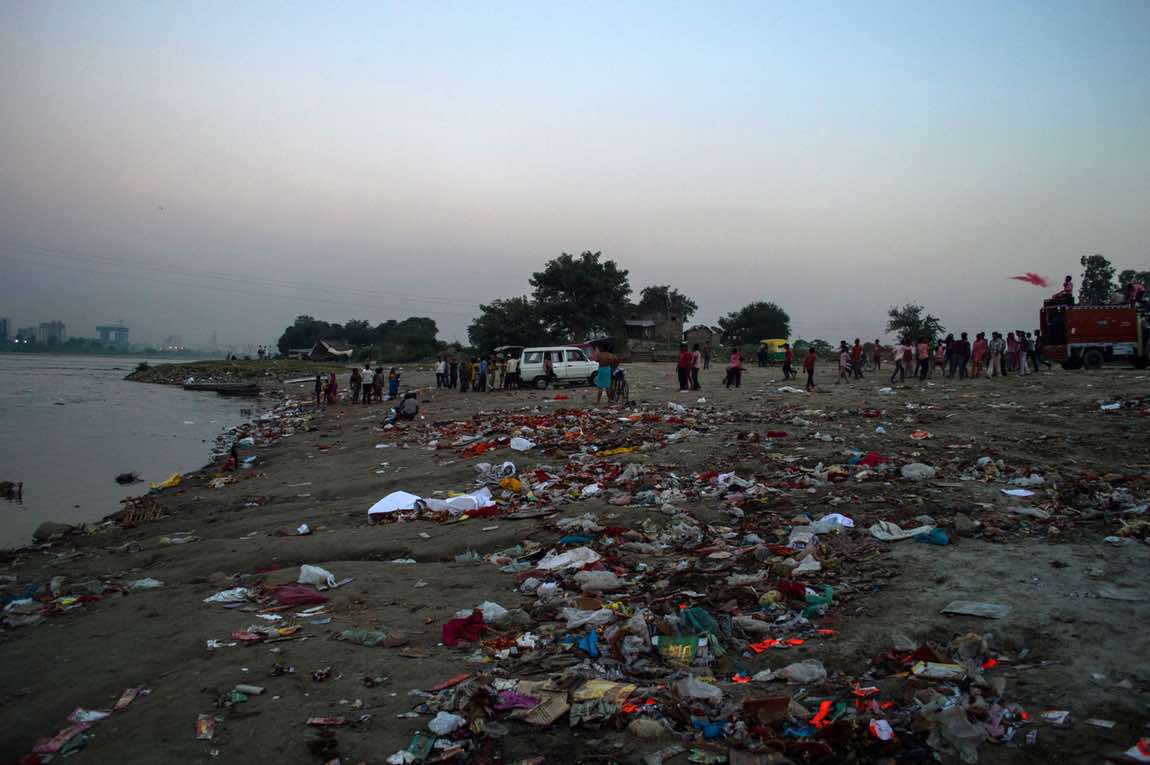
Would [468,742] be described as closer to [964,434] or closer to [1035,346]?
[964,434]

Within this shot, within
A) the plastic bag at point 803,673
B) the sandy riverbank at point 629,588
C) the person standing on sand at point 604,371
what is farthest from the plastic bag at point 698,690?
the person standing on sand at point 604,371

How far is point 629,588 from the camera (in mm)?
4922

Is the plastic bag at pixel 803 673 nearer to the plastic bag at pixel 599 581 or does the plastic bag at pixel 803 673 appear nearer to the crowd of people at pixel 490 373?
the plastic bag at pixel 599 581

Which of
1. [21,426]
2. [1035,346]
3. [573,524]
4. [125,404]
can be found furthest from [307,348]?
[573,524]

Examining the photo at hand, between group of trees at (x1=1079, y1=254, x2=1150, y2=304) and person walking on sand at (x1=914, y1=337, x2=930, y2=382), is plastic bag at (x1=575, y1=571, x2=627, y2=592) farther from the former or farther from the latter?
group of trees at (x1=1079, y1=254, x2=1150, y2=304)

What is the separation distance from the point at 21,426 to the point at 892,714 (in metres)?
26.1

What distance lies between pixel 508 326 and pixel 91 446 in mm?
26784

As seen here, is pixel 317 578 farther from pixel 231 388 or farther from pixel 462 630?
pixel 231 388

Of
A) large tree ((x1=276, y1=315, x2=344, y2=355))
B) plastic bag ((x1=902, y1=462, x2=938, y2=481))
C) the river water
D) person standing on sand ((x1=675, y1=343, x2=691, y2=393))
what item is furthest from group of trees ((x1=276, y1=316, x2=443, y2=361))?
plastic bag ((x1=902, y1=462, x2=938, y2=481))

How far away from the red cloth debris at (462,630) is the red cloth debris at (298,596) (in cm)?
135

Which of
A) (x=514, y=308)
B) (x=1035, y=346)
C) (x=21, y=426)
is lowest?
(x=21, y=426)

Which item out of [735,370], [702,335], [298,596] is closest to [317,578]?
[298,596]

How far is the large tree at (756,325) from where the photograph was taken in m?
53.7

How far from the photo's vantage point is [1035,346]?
63.6 ft
